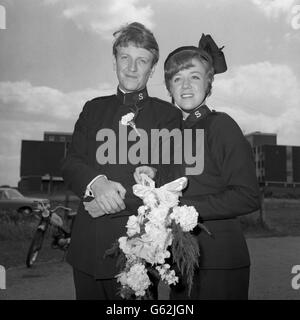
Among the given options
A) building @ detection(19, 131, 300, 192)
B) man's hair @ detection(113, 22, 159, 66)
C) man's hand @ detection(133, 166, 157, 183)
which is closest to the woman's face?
man's hair @ detection(113, 22, 159, 66)

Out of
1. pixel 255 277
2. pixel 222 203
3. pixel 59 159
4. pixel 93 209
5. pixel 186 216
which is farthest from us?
pixel 255 277

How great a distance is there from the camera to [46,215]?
3.42m

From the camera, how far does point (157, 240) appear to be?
1728mm

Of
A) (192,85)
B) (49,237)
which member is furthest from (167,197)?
(49,237)

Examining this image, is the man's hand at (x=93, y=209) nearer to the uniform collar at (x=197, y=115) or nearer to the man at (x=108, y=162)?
the man at (x=108, y=162)

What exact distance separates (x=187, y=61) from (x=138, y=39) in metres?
0.29

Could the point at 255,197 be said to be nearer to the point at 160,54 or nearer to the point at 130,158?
the point at 130,158

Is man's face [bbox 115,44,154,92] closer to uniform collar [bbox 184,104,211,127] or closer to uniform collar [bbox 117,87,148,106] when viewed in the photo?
uniform collar [bbox 117,87,148,106]

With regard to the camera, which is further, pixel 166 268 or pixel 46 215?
pixel 46 215

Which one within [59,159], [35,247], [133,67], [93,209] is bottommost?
[35,247]

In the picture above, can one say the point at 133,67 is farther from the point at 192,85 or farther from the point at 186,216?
the point at 186,216

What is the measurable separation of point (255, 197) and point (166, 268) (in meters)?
0.50
